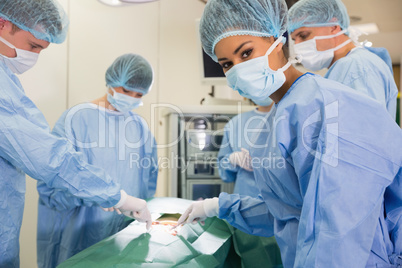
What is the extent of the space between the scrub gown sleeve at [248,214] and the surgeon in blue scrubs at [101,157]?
0.65 m

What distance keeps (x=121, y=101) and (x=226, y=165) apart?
77 centimetres

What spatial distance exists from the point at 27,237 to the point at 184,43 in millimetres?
2338

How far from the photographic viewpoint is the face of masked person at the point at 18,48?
4.08ft

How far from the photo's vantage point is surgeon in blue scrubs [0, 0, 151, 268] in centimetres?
109

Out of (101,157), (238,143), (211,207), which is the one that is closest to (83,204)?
(101,157)

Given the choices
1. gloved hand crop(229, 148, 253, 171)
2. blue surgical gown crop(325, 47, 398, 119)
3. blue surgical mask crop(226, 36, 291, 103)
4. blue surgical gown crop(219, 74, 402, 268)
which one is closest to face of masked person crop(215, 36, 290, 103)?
blue surgical mask crop(226, 36, 291, 103)

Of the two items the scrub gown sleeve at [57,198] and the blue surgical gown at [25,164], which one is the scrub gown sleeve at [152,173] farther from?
the blue surgical gown at [25,164]

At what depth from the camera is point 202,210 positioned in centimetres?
133

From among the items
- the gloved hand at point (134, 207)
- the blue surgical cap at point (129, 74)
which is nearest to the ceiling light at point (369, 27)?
the blue surgical cap at point (129, 74)

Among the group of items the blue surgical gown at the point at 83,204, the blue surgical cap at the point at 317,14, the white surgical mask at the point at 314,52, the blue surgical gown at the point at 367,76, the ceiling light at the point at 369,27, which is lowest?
the blue surgical gown at the point at 83,204

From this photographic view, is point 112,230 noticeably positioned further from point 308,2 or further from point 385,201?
point 308,2

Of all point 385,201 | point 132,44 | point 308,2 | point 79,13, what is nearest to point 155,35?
point 132,44

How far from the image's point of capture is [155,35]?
3.25 metres

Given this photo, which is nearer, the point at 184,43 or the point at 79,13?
the point at 79,13
